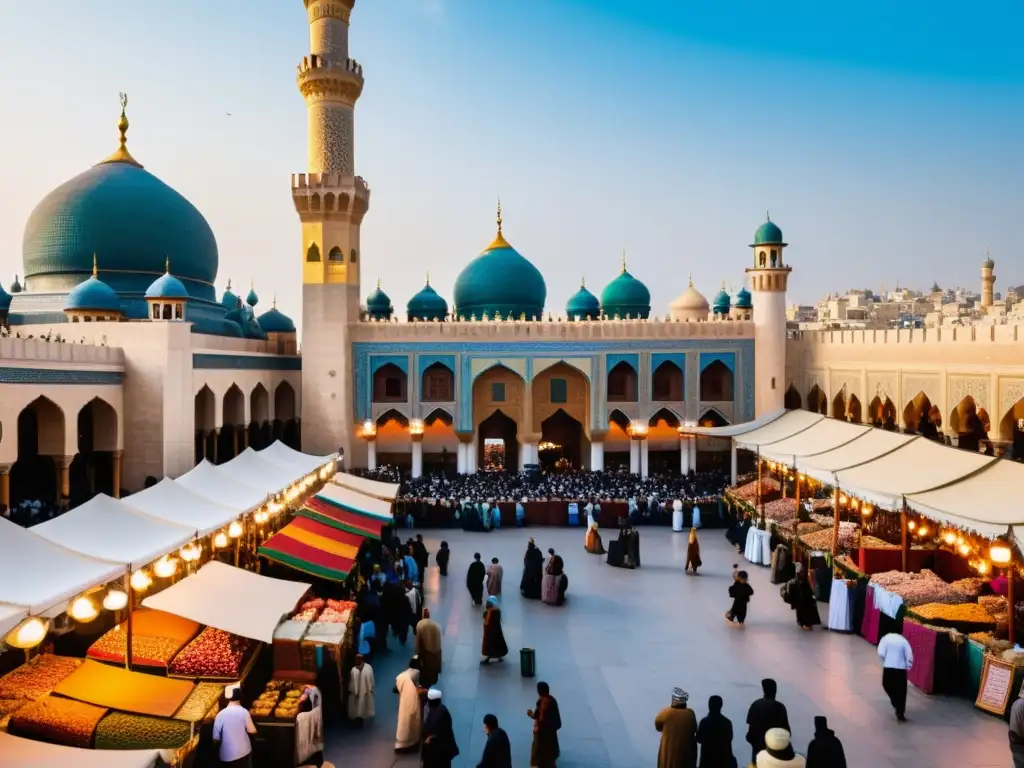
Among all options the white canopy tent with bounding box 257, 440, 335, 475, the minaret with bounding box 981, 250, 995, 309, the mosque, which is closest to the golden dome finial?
the mosque

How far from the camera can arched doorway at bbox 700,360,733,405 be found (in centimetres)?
2323

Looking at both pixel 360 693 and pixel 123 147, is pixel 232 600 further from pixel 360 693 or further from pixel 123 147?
pixel 123 147

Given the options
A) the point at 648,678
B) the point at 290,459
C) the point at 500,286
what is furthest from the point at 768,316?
the point at 648,678

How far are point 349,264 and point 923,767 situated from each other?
720 inches

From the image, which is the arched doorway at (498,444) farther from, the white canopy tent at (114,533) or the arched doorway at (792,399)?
the white canopy tent at (114,533)

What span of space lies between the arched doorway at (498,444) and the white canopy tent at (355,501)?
36.0 feet

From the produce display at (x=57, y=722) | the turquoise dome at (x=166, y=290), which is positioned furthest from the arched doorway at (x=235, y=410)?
the produce display at (x=57, y=722)

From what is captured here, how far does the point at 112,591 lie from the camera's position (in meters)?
7.06

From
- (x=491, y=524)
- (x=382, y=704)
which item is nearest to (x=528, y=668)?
(x=382, y=704)

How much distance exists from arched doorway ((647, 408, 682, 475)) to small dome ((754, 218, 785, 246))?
545cm

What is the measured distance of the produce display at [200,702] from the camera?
657cm

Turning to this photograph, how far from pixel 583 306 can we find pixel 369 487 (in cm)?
1311

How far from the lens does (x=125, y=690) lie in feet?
22.6

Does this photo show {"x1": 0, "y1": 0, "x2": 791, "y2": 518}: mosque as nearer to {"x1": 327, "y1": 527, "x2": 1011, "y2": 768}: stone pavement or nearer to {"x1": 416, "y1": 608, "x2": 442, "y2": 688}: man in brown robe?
{"x1": 327, "y1": 527, "x2": 1011, "y2": 768}: stone pavement
